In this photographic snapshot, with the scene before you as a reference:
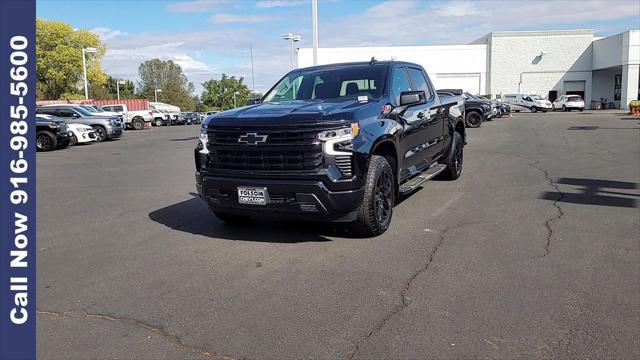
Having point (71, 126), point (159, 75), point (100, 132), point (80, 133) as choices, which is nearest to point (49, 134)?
point (71, 126)

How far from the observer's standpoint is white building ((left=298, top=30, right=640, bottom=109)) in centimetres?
5619

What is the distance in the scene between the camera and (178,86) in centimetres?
12575

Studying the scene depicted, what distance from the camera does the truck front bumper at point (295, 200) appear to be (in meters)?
5.06

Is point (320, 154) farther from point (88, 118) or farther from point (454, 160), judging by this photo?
point (88, 118)

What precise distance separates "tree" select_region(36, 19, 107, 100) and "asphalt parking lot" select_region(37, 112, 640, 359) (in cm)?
6058

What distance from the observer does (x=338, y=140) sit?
5105mm

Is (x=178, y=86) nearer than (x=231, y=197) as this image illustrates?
No

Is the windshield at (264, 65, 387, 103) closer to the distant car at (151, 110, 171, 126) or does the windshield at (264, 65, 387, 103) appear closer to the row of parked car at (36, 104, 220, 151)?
the row of parked car at (36, 104, 220, 151)

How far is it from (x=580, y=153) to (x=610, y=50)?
46894mm

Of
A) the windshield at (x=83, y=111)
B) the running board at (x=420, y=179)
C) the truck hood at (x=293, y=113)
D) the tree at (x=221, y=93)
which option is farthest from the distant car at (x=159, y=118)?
the tree at (x=221, y=93)

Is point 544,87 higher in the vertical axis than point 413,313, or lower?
higher

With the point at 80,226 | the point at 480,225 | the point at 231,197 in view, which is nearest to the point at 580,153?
the point at 480,225

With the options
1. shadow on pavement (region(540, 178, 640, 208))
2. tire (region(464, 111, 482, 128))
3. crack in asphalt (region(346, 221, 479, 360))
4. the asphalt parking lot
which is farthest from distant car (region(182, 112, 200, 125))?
crack in asphalt (region(346, 221, 479, 360))
